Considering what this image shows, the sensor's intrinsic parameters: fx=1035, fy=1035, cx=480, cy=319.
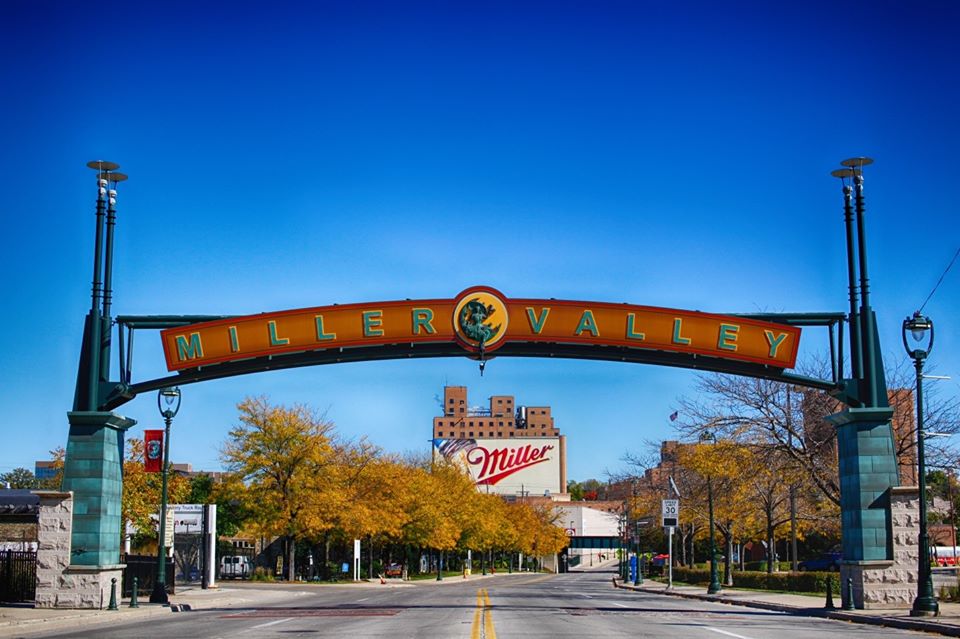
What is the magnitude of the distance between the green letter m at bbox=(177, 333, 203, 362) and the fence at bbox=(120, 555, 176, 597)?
12.4 metres

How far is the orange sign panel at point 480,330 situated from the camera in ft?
94.8

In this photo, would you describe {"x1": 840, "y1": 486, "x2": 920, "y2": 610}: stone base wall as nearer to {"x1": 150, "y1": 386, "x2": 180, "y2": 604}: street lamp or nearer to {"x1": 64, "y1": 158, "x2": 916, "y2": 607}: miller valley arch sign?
{"x1": 64, "y1": 158, "x2": 916, "y2": 607}: miller valley arch sign

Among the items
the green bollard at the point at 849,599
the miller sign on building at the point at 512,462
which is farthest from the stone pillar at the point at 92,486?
the miller sign on building at the point at 512,462

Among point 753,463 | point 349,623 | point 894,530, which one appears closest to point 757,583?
point 753,463

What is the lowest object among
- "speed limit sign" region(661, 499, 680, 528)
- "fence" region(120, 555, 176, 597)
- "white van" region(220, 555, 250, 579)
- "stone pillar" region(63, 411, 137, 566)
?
"white van" region(220, 555, 250, 579)

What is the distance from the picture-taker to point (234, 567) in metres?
74.6

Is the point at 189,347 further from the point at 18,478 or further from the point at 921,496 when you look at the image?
the point at 18,478

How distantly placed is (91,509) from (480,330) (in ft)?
37.5

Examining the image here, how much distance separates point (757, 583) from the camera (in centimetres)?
4969

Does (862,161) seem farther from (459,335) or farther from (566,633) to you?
(566,633)

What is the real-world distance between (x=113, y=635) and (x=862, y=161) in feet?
70.7

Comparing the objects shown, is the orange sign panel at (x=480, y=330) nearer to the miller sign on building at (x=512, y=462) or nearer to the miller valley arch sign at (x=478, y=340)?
the miller valley arch sign at (x=478, y=340)

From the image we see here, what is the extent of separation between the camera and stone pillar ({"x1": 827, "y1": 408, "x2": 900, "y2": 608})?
27141mm

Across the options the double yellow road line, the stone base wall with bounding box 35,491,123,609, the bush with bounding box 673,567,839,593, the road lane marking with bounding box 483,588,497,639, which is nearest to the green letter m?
the stone base wall with bounding box 35,491,123,609
